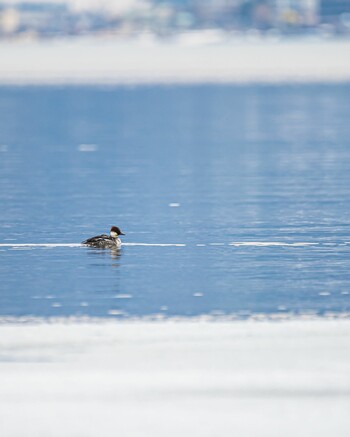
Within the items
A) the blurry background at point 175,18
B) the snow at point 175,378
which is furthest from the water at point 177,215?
the blurry background at point 175,18

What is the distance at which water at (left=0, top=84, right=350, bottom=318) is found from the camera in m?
7.42

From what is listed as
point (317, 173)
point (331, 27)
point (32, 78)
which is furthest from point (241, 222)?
point (331, 27)

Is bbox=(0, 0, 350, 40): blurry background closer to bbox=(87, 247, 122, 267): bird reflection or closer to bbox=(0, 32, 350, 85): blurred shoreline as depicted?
bbox=(0, 32, 350, 85): blurred shoreline

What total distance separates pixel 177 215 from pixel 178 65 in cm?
4221

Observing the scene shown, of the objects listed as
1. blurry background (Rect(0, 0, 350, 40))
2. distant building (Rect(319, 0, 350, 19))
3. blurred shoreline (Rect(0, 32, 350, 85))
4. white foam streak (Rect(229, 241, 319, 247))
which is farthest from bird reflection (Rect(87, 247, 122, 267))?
distant building (Rect(319, 0, 350, 19))

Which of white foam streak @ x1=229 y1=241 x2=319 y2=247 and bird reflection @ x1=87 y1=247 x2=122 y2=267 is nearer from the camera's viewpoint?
bird reflection @ x1=87 y1=247 x2=122 y2=267

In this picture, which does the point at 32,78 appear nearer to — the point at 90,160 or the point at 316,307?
the point at 90,160

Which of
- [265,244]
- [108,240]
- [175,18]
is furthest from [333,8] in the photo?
[108,240]

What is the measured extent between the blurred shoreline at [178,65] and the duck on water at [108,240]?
3072cm

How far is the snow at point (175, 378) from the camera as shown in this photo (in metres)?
5.12

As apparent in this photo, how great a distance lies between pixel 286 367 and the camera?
19.1 feet

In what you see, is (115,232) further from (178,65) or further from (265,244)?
(178,65)

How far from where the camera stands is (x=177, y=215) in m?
10.7

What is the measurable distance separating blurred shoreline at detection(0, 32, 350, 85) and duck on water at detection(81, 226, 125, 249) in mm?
30723
